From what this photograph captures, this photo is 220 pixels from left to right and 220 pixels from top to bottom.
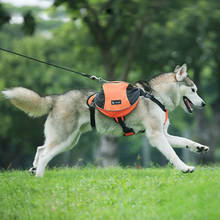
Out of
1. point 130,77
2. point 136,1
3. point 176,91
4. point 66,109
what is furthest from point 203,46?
point 66,109

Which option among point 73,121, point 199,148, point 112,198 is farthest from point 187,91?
point 112,198

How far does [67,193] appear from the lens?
6160mm

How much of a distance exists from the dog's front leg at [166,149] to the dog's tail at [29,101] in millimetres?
2180

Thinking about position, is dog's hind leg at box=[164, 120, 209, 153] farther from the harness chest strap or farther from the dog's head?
the dog's head

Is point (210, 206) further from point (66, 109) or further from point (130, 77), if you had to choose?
point (130, 77)

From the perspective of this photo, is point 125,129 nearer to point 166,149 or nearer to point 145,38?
point 166,149

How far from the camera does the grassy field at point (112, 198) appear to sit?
5027mm

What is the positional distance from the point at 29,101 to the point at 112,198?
2948 millimetres

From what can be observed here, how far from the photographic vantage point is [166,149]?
7.46m

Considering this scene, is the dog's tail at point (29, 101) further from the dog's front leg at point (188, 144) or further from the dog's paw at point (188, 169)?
the dog's paw at point (188, 169)

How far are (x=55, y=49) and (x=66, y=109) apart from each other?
26.2 metres

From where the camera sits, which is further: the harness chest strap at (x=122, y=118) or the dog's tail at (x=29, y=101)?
the harness chest strap at (x=122, y=118)

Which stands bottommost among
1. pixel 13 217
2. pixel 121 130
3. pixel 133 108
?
pixel 13 217

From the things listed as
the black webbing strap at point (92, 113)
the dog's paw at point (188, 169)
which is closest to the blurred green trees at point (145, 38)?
the black webbing strap at point (92, 113)
